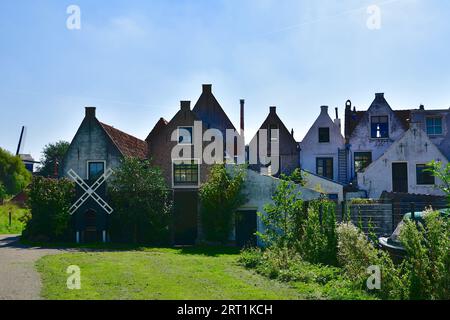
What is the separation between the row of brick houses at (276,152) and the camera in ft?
110

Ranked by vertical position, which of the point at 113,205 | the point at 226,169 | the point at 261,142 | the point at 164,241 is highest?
the point at 261,142

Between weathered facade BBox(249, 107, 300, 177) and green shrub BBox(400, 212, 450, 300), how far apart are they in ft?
95.4

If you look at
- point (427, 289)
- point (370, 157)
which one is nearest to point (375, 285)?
point (427, 289)

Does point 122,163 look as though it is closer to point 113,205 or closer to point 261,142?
point 113,205

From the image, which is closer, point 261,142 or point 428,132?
point 428,132

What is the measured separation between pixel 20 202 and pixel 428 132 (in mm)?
48459

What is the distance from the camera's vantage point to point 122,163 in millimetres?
32781

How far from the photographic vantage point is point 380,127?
4019cm

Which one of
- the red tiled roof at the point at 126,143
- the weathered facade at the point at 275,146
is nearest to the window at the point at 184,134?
the red tiled roof at the point at 126,143

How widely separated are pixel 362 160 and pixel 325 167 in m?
3.04

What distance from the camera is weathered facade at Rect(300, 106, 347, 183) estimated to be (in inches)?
1602

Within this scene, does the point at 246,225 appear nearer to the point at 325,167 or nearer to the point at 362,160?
the point at 325,167

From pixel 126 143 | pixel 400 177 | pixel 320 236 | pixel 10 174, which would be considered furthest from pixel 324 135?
pixel 10 174

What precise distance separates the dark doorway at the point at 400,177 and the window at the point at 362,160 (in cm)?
344
